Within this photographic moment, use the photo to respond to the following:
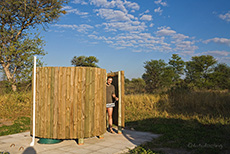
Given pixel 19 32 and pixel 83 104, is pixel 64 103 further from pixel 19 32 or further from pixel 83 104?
pixel 19 32

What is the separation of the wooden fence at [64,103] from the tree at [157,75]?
2917cm

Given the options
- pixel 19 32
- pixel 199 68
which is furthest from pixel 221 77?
pixel 19 32

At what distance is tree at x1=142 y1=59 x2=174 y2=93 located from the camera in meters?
34.9

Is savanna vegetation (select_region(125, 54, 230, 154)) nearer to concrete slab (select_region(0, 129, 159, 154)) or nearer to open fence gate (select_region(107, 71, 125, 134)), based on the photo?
concrete slab (select_region(0, 129, 159, 154))

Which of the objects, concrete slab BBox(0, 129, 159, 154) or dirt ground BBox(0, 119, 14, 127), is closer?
concrete slab BBox(0, 129, 159, 154)

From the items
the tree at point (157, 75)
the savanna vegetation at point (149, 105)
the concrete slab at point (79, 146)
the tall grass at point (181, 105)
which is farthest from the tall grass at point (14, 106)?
the tree at point (157, 75)

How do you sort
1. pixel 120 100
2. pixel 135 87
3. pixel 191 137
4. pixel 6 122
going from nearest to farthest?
pixel 191 137 < pixel 120 100 < pixel 6 122 < pixel 135 87

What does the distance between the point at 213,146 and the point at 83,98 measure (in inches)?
137

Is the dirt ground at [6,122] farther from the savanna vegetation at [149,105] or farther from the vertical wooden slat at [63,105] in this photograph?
the vertical wooden slat at [63,105]

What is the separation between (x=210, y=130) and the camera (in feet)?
22.1

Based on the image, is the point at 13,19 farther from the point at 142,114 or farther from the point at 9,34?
the point at 142,114

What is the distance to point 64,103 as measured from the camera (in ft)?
16.3

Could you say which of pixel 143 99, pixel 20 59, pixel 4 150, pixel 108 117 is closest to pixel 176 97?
pixel 143 99

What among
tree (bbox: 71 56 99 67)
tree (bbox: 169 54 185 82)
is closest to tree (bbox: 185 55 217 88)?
tree (bbox: 169 54 185 82)
